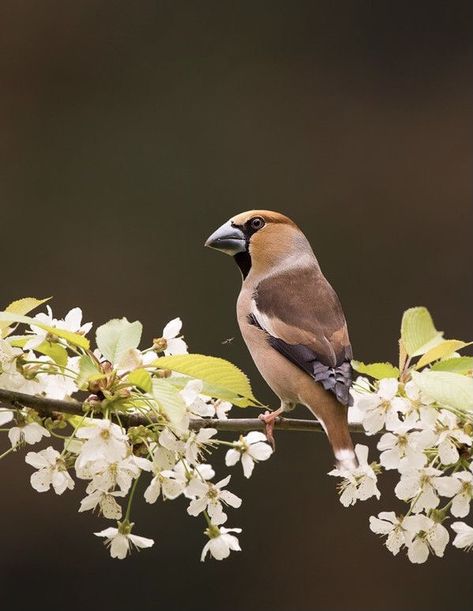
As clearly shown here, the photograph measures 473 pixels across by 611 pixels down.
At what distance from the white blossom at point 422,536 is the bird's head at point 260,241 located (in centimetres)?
77

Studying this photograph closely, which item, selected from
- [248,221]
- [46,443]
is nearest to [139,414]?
[248,221]

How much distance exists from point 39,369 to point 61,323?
6cm

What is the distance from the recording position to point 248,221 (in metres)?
1.78

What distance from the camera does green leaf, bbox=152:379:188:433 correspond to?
2.84 feet

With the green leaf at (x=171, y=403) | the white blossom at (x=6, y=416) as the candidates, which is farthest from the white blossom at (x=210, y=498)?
the white blossom at (x=6, y=416)

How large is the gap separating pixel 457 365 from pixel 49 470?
450 millimetres

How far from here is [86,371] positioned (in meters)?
0.95

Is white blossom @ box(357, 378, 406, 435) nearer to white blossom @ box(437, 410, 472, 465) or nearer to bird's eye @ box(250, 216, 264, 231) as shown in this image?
white blossom @ box(437, 410, 472, 465)

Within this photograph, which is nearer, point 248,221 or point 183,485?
point 183,485

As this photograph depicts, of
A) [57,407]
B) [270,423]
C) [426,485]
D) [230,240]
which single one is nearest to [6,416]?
[57,407]

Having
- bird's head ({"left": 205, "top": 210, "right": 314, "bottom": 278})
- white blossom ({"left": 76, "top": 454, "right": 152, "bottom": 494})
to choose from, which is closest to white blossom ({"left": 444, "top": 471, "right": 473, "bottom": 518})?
white blossom ({"left": 76, "top": 454, "right": 152, "bottom": 494})

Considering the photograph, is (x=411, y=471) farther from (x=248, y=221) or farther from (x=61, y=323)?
(x=248, y=221)

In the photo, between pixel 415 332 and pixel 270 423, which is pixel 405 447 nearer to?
pixel 415 332

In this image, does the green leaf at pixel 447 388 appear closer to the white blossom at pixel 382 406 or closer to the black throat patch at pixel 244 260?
the white blossom at pixel 382 406
